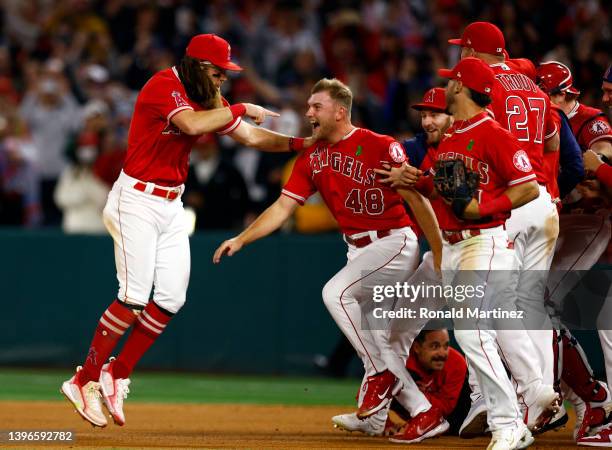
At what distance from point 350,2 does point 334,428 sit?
8.20 m

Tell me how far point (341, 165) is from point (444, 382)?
5.65 feet

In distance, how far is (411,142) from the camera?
8.09 metres

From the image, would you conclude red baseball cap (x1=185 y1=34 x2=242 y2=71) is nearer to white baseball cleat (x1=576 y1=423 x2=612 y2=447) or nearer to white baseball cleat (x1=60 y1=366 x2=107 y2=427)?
white baseball cleat (x1=60 y1=366 x2=107 y2=427)

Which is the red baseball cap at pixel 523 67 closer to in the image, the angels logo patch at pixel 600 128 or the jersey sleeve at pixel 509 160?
the angels logo patch at pixel 600 128

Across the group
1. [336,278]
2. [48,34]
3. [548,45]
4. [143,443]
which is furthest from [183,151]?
[48,34]

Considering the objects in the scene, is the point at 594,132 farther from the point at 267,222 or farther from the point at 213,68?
the point at 213,68

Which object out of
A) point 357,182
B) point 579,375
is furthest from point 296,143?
point 579,375

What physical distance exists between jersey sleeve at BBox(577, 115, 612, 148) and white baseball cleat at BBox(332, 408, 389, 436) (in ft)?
8.19

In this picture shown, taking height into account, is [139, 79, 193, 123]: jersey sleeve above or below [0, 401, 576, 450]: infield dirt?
above

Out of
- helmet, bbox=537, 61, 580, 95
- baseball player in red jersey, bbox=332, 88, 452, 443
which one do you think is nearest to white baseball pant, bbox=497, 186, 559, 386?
baseball player in red jersey, bbox=332, 88, 452, 443

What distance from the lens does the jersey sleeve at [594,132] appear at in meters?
8.05

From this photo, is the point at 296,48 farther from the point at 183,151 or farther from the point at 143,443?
the point at 143,443

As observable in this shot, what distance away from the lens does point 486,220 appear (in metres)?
6.40

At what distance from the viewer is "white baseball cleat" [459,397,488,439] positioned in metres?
7.41
